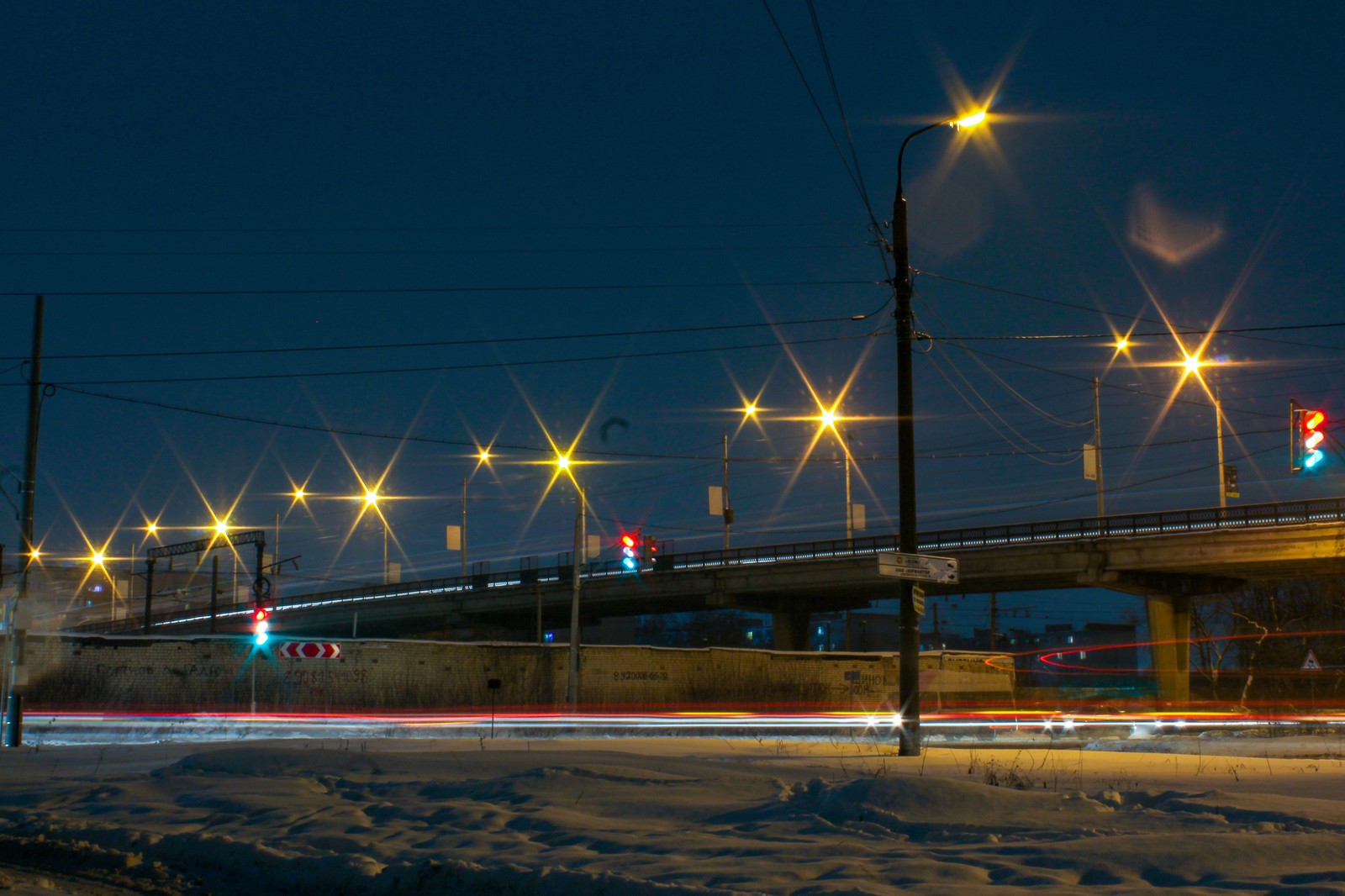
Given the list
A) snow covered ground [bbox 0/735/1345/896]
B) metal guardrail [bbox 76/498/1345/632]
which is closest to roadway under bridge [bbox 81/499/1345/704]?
metal guardrail [bbox 76/498/1345/632]

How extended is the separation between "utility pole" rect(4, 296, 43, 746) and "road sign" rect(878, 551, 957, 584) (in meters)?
15.5

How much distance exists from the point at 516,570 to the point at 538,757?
6924 centimetres

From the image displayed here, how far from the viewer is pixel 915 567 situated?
60.3 feet

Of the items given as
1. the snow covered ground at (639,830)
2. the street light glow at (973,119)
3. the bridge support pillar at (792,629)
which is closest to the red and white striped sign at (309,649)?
the snow covered ground at (639,830)

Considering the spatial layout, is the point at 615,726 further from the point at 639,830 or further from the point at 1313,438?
the point at 639,830

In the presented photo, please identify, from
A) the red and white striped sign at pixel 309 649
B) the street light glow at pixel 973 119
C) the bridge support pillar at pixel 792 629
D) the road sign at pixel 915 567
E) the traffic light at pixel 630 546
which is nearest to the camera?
the street light glow at pixel 973 119

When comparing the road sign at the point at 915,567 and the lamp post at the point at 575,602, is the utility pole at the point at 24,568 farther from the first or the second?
the lamp post at the point at 575,602

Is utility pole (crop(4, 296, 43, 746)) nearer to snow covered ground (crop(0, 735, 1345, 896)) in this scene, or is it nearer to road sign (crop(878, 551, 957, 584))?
snow covered ground (crop(0, 735, 1345, 896))

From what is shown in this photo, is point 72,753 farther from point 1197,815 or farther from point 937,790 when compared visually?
point 1197,815

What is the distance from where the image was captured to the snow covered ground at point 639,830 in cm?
740

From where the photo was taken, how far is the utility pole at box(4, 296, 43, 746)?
2169 centimetres

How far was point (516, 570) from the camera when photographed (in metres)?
83.9

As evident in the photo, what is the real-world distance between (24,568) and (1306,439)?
2343 centimetres

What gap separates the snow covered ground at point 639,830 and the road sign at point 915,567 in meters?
4.27
